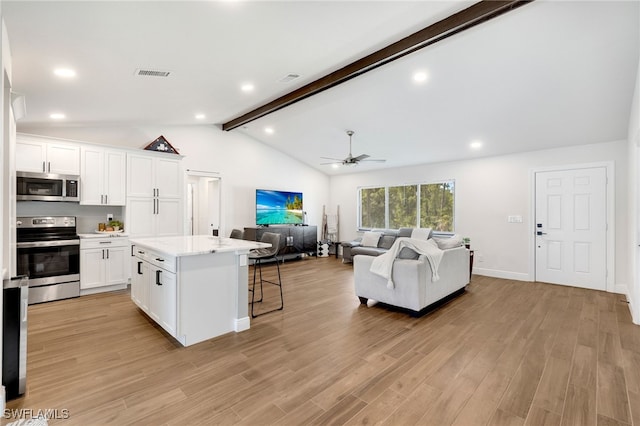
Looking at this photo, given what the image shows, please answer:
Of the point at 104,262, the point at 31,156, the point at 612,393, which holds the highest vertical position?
the point at 31,156

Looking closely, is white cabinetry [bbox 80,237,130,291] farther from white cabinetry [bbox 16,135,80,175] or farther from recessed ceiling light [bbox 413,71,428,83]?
recessed ceiling light [bbox 413,71,428,83]

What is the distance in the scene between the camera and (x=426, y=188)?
7.26 metres

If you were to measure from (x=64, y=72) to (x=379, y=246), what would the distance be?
243 inches

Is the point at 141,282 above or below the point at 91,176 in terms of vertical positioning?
below

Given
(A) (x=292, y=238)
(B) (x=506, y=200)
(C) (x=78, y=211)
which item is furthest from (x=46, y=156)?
(B) (x=506, y=200)

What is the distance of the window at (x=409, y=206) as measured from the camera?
693 cm

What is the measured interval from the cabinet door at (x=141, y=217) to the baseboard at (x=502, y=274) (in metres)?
6.47

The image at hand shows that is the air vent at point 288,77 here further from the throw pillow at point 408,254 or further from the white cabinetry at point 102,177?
the white cabinetry at point 102,177

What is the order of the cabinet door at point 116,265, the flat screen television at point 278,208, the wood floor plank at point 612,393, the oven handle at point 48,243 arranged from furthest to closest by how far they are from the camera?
the flat screen television at point 278,208 → the cabinet door at point 116,265 → the oven handle at point 48,243 → the wood floor plank at point 612,393

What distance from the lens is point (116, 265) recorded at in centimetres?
475

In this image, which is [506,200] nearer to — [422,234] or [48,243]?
[422,234]

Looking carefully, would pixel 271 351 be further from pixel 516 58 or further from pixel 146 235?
pixel 516 58

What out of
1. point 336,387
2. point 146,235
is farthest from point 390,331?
point 146,235

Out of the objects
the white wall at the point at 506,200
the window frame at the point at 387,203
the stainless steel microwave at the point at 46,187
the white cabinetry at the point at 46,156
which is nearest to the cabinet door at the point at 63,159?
the white cabinetry at the point at 46,156
